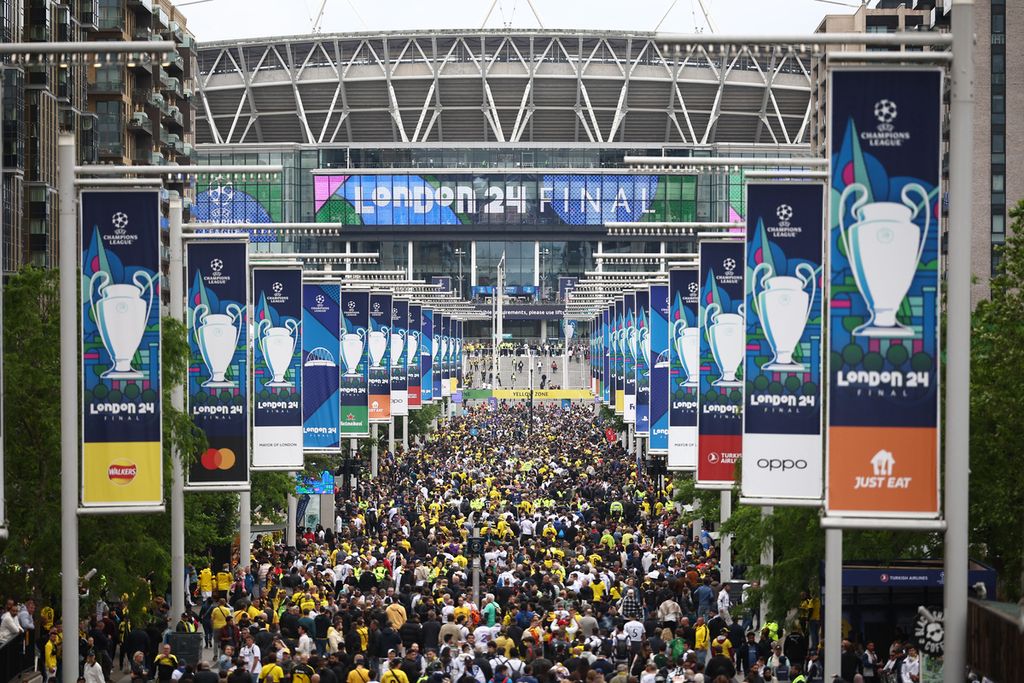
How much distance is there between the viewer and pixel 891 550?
83.4ft

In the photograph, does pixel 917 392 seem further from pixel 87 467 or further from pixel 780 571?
pixel 780 571

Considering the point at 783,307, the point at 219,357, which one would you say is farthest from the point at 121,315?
the point at 219,357

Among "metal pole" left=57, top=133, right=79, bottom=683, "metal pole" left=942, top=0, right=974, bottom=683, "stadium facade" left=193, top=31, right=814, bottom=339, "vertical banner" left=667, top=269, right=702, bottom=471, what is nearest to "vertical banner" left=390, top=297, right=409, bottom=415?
"vertical banner" left=667, top=269, right=702, bottom=471

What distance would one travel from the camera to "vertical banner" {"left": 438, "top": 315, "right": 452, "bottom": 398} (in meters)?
90.3

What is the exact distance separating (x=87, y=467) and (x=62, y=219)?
2.88 m

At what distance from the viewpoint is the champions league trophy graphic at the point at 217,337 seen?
93.7ft

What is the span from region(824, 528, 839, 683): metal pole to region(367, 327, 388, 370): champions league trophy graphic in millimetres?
34139

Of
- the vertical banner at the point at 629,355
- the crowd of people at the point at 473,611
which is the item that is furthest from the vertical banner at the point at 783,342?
the vertical banner at the point at 629,355

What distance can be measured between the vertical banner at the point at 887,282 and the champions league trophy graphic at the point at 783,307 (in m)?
5.78

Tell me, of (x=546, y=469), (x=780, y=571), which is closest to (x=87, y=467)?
(x=780, y=571)

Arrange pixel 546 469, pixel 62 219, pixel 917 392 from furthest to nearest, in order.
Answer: pixel 546 469
pixel 62 219
pixel 917 392

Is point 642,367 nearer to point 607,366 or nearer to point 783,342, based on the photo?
point 607,366

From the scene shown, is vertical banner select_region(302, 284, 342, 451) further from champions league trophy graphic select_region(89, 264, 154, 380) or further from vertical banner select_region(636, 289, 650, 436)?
champions league trophy graphic select_region(89, 264, 154, 380)

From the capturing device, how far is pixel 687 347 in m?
34.4
